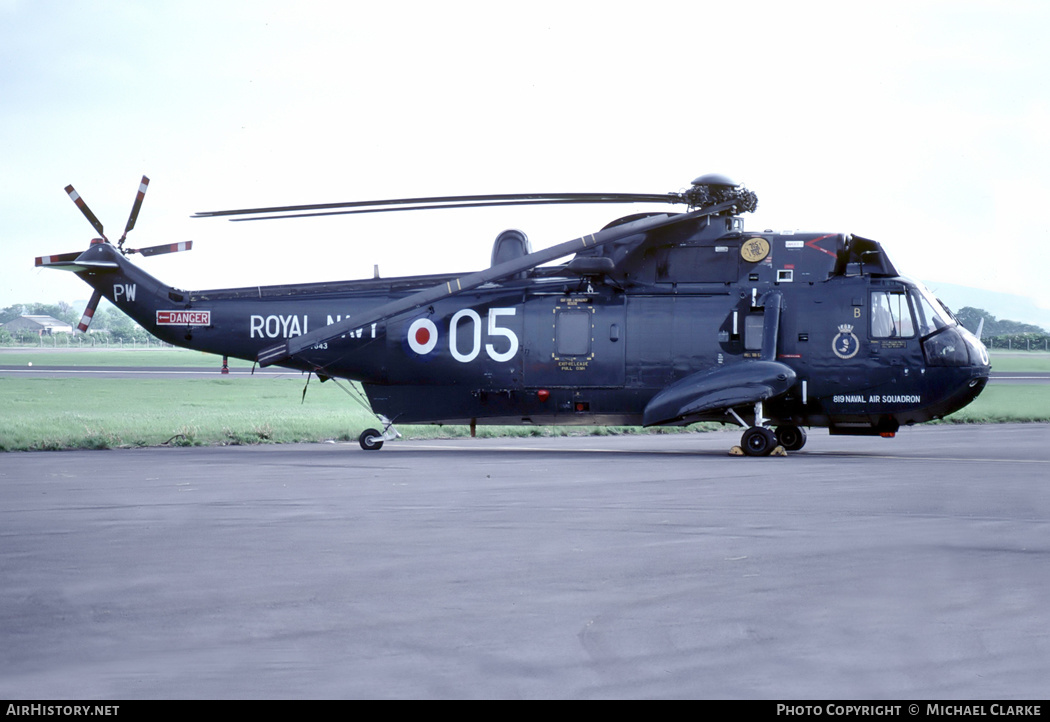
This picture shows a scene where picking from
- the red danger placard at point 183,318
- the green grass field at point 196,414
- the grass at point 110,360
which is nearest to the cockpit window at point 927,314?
the green grass field at point 196,414

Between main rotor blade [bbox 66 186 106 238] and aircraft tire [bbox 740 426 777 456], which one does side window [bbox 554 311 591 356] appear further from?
main rotor blade [bbox 66 186 106 238]

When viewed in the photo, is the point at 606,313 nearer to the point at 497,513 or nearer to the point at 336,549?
the point at 497,513

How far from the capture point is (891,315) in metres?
19.6

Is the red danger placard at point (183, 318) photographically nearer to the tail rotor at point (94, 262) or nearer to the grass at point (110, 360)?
the tail rotor at point (94, 262)

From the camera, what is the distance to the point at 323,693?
4848 mm

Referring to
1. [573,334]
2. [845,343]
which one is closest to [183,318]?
[573,334]

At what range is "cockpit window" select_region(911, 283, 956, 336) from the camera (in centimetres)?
1950

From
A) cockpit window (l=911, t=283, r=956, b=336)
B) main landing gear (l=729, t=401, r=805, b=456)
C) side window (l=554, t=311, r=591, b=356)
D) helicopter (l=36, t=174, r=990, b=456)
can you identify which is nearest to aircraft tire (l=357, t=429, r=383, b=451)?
helicopter (l=36, t=174, r=990, b=456)

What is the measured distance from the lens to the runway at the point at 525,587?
5117 millimetres

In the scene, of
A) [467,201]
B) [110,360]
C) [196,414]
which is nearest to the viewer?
[467,201]

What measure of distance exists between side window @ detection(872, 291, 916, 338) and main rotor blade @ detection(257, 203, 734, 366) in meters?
3.11

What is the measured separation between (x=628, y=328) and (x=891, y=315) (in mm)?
4648

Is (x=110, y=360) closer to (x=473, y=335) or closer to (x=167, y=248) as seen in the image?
(x=167, y=248)
